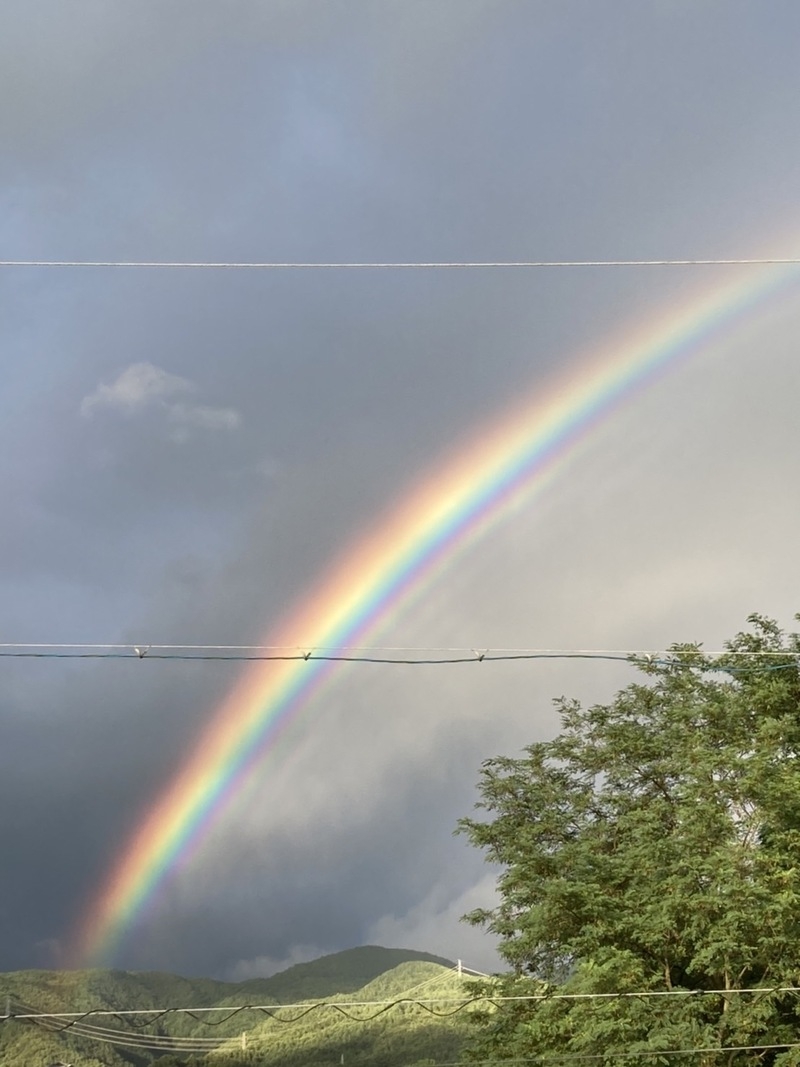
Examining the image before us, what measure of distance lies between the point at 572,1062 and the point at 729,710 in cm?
678

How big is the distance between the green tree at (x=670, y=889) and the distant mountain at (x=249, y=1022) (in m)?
9.60

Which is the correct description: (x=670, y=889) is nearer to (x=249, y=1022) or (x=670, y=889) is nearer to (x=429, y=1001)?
(x=429, y=1001)

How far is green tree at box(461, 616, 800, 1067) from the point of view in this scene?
17.7 m

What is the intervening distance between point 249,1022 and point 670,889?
4278cm

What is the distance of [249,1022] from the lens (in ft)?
183

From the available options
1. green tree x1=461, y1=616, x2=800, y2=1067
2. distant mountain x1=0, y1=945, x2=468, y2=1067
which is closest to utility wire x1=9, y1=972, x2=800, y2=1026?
green tree x1=461, y1=616, x2=800, y2=1067

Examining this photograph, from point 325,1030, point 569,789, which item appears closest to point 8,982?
point 325,1030

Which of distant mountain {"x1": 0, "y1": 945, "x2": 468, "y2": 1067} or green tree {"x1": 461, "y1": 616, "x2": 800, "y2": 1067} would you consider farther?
distant mountain {"x1": 0, "y1": 945, "x2": 468, "y2": 1067}

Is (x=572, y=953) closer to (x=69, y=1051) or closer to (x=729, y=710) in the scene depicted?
(x=729, y=710)

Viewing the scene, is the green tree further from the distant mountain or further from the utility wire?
the distant mountain

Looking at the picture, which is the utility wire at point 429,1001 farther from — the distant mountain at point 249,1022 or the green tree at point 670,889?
the distant mountain at point 249,1022

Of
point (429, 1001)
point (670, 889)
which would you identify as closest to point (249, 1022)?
point (670, 889)

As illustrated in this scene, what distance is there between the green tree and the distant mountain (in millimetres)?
9596

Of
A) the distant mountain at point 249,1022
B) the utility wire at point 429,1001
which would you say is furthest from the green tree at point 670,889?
the distant mountain at point 249,1022
